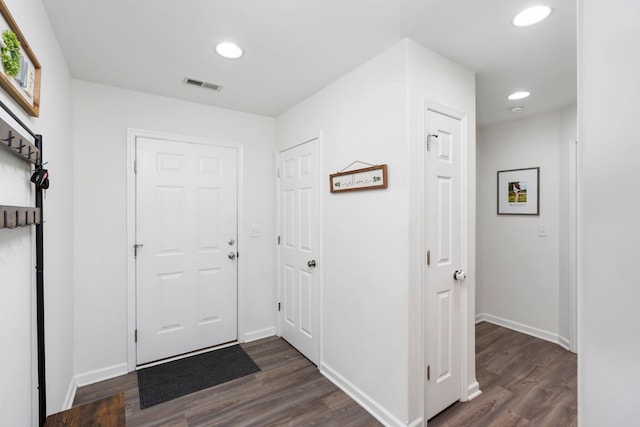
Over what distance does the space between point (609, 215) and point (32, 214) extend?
1717 millimetres

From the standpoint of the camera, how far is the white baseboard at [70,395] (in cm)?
195

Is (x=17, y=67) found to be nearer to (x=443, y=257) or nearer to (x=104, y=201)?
(x=104, y=201)

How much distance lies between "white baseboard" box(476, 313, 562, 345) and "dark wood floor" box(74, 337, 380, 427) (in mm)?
2387

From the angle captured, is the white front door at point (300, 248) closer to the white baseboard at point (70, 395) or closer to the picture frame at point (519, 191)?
the white baseboard at point (70, 395)

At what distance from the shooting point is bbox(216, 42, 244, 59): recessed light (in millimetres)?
1871

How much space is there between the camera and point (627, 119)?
15.7 inches

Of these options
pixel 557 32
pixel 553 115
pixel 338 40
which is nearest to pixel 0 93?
pixel 338 40

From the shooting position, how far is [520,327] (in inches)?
132

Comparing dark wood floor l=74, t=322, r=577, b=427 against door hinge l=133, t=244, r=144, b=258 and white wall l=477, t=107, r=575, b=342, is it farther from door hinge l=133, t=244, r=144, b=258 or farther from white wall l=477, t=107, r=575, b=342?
door hinge l=133, t=244, r=144, b=258

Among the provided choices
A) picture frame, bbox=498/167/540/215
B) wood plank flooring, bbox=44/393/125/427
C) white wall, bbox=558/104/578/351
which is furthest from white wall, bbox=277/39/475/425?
picture frame, bbox=498/167/540/215

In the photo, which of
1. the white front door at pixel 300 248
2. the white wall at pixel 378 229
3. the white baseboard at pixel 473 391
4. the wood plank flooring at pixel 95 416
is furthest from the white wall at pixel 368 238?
the wood plank flooring at pixel 95 416

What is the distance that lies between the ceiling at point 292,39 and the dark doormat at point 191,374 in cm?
244

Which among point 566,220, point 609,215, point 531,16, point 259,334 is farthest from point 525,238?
point 609,215

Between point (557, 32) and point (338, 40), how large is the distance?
128 centimetres
